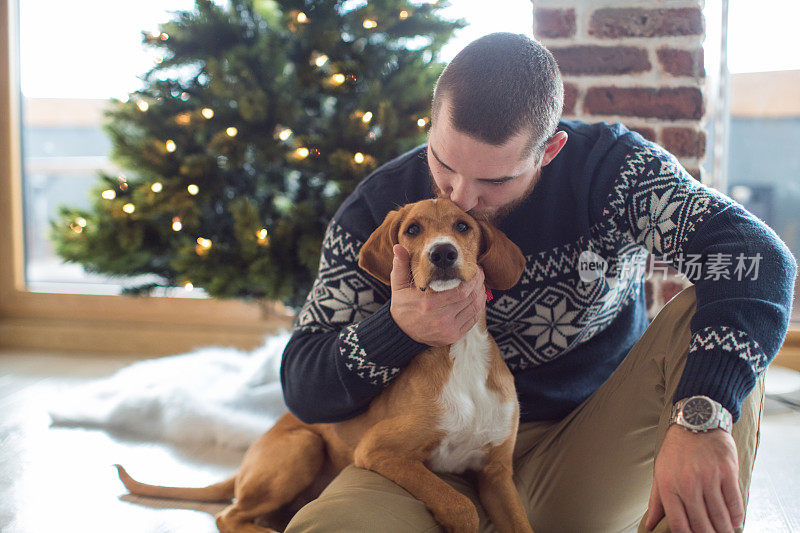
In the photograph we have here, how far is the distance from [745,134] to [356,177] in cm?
187

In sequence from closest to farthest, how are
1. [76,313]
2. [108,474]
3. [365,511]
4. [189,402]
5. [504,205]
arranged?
1. [365,511]
2. [504,205]
3. [108,474]
4. [189,402]
5. [76,313]

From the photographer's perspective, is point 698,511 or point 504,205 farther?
point 504,205

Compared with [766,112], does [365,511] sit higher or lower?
lower

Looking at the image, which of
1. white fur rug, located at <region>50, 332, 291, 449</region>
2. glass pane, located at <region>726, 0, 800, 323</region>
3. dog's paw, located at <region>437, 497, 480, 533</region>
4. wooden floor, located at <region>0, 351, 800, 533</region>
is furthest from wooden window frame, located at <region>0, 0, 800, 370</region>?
glass pane, located at <region>726, 0, 800, 323</region>

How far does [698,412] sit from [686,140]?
153 cm

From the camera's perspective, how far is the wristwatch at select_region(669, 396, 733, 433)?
1.03m

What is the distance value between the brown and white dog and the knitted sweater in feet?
0.24

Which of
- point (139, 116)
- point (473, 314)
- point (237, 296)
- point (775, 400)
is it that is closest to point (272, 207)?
point (237, 296)

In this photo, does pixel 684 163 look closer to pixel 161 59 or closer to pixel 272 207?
pixel 272 207

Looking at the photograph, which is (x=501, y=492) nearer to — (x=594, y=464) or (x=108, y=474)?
(x=594, y=464)

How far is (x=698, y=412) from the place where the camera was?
3.45 ft

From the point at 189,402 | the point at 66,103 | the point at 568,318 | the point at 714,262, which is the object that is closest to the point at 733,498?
the point at 714,262

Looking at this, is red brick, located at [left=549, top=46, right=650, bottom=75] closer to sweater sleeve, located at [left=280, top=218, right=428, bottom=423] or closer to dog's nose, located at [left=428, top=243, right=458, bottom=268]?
sweater sleeve, located at [left=280, top=218, right=428, bottom=423]

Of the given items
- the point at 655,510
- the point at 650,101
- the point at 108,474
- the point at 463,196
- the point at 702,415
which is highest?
Result: the point at 650,101
